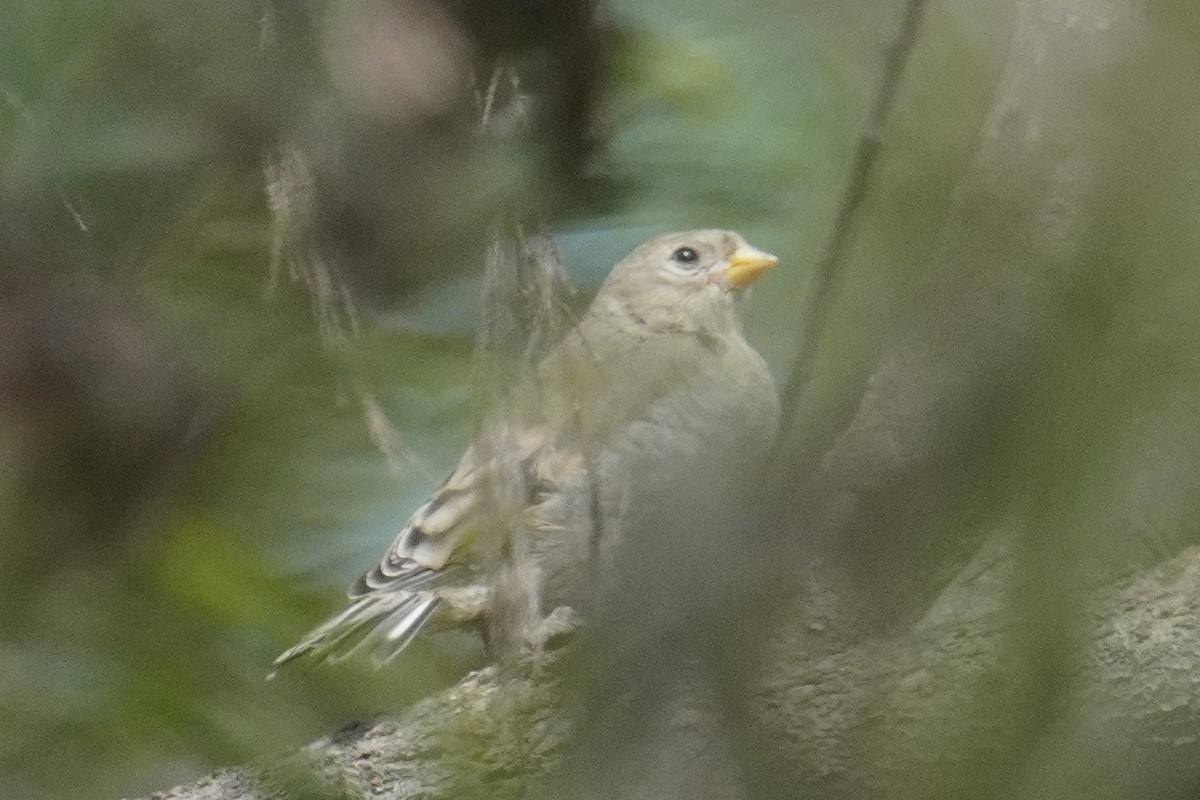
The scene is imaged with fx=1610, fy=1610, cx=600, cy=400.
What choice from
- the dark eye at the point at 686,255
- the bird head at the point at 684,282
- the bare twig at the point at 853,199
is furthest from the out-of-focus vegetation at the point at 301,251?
the dark eye at the point at 686,255

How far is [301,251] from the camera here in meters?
1.22

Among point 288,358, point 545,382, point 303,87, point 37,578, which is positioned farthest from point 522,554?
point 37,578

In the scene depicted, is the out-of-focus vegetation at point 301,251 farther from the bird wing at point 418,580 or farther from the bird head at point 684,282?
the bird head at point 684,282

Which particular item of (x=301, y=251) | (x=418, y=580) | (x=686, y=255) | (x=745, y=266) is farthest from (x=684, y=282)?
(x=301, y=251)

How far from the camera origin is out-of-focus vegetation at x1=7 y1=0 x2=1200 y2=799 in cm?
115

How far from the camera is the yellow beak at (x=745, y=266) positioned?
1.48 meters

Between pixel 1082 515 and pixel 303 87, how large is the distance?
83 centimetres

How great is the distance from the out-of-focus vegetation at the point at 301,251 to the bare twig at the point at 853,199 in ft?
0.04

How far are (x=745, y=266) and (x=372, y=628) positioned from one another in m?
0.51

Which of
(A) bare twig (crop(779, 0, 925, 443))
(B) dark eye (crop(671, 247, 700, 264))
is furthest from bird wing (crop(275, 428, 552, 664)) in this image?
(B) dark eye (crop(671, 247, 700, 264))

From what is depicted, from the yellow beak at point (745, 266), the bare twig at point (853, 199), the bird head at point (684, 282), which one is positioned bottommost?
the bare twig at point (853, 199)

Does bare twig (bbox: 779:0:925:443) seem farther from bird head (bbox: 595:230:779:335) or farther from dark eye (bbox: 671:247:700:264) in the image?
dark eye (bbox: 671:247:700:264)

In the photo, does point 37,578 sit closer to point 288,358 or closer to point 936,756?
point 288,358

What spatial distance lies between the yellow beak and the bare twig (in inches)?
17.2
